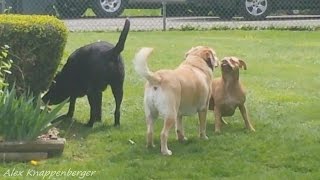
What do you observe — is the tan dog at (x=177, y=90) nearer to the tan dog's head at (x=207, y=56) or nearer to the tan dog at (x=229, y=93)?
the tan dog's head at (x=207, y=56)

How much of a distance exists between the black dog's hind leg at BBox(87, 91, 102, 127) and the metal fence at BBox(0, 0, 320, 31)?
9.50 metres

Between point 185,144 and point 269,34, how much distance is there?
9265 mm

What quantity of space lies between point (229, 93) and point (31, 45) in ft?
5.98

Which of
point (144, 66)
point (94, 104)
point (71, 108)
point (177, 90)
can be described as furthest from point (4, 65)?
point (177, 90)

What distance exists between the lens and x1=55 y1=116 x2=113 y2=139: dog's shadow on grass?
7059 mm

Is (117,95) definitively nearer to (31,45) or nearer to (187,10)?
(31,45)

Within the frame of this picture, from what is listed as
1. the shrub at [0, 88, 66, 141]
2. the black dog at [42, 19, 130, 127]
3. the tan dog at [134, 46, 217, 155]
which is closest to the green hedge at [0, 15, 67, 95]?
the black dog at [42, 19, 130, 127]

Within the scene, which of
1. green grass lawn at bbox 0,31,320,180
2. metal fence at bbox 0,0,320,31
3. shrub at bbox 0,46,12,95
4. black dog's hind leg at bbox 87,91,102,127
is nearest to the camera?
green grass lawn at bbox 0,31,320,180

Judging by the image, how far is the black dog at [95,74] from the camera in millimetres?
7148

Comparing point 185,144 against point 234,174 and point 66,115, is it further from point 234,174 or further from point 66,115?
point 66,115

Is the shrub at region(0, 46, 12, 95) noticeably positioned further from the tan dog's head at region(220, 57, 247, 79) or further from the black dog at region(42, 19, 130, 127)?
the tan dog's head at region(220, 57, 247, 79)

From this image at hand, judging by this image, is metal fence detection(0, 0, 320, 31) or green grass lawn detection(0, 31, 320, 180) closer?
green grass lawn detection(0, 31, 320, 180)

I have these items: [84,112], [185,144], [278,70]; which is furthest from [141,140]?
[278,70]

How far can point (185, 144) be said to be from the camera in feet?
22.0
